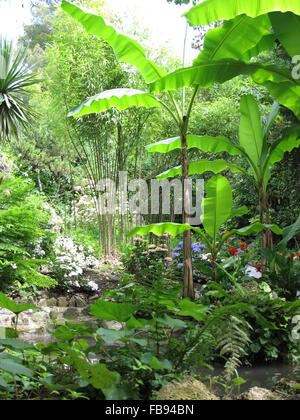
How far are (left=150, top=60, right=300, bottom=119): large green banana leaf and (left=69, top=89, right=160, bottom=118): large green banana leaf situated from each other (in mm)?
287

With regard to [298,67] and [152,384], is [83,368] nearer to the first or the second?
[152,384]

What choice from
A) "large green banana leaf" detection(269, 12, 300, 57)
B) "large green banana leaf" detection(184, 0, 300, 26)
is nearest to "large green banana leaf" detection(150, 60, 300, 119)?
"large green banana leaf" detection(269, 12, 300, 57)

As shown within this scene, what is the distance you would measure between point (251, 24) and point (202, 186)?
4551 millimetres

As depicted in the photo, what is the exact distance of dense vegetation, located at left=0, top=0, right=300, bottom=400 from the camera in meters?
0.83

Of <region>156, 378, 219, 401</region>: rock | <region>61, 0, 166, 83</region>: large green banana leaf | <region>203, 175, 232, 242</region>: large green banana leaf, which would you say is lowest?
<region>156, 378, 219, 401</region>: rock

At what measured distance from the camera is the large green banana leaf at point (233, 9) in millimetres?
2010

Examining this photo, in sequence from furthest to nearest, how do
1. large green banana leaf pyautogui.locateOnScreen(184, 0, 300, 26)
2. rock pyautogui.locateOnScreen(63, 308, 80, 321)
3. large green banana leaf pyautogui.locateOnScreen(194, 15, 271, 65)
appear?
rock pyautogui.locateOnScreen(63, 308, 80, 321), large green banana leaf pyautogui.locateOnScreen(194, 15, 271, 65), large green banana leaf pyautogui.locateOnScreen(184, 0, 300, 26)

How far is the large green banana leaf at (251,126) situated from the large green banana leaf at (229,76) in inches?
10.8

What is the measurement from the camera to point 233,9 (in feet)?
7.13

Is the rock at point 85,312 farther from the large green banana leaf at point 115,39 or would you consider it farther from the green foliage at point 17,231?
the large green banana leaf at point 115,39

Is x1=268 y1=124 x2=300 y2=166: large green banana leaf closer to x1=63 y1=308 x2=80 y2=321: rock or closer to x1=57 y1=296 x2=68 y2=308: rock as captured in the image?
x1=63 y1=308 x2=80 y2=321: rock

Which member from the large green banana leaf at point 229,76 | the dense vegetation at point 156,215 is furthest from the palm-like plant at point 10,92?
the large green banana leaf at point 229,76

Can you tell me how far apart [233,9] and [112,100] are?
4.21 feet

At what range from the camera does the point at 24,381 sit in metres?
0.78
